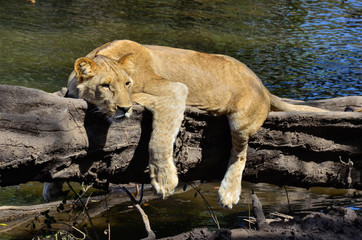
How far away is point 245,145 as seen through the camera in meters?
4.56

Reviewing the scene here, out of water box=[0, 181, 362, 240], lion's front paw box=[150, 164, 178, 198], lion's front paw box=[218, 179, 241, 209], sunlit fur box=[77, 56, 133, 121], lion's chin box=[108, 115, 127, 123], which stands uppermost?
sunlit fur box=[77, 56, 133, 121]

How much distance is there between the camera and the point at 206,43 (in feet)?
37.2

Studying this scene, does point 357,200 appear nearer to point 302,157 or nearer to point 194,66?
point 302,157

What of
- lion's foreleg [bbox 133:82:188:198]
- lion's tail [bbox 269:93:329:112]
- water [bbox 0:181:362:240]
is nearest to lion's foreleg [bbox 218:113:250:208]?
lion's foreleg [bbox 133:82:188:198]

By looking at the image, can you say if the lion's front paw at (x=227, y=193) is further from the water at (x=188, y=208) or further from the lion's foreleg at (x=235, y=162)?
the water at (x=188, y=208)

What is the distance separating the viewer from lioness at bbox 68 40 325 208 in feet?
12.9

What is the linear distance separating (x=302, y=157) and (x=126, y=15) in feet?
29.6

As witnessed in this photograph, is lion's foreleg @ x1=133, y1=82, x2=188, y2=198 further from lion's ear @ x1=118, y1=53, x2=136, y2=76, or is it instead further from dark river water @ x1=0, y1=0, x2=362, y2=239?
dark river water @ x1=0, y1=0, x2=362, y2=239

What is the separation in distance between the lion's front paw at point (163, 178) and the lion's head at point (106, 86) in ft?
1.52

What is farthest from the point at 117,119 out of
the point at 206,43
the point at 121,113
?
the point at 206,43

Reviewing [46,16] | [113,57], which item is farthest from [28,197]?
[46,16]

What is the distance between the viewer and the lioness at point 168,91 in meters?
3.94

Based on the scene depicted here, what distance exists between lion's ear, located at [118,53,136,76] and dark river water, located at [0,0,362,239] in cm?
180

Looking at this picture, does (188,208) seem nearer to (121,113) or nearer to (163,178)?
(163,178)
